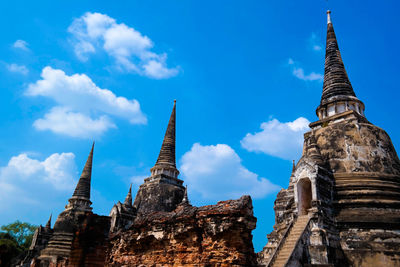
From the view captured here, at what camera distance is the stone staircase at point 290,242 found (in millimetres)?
11102

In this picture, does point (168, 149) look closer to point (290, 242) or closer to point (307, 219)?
point (307, 219)

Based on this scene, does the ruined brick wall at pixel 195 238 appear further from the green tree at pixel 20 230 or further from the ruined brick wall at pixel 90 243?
the green tree at pixel 20 230

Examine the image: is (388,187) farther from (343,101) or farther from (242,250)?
(242,250)

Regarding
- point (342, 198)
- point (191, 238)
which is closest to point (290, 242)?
point (342, 198)

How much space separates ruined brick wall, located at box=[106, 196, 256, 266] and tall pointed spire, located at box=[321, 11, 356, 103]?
1509 cm

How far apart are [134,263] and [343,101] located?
49.8 feet

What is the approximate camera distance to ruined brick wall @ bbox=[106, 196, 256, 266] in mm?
5477

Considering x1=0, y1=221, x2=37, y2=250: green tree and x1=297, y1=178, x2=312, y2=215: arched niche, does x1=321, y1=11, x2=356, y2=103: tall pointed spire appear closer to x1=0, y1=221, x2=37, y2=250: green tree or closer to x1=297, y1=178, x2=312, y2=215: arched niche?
x1=297, y1=178, x2=312, y2=215: arched niche

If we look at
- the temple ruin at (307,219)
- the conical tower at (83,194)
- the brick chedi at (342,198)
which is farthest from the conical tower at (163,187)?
the brick chedi at (342,198)

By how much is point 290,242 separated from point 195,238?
726 cm

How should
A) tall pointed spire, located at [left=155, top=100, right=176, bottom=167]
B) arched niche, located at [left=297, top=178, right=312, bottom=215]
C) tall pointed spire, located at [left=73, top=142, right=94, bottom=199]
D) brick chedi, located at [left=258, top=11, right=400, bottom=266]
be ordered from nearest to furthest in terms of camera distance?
brick chedi, located at [left=258, top=11, right=400, bottom=266]
arched niche, located at [left=297, top=178, right=312, bottom=215]
tall pointed spire, located at [left=73, top=142, right=94, bottom=199]
tall pointed spire, located at [left=155, top=100, right=176, bottom=167]

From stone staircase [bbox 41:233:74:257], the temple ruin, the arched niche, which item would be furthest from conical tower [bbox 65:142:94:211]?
the arched niche

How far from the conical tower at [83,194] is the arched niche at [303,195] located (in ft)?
60.7

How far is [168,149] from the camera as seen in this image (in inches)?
1139
